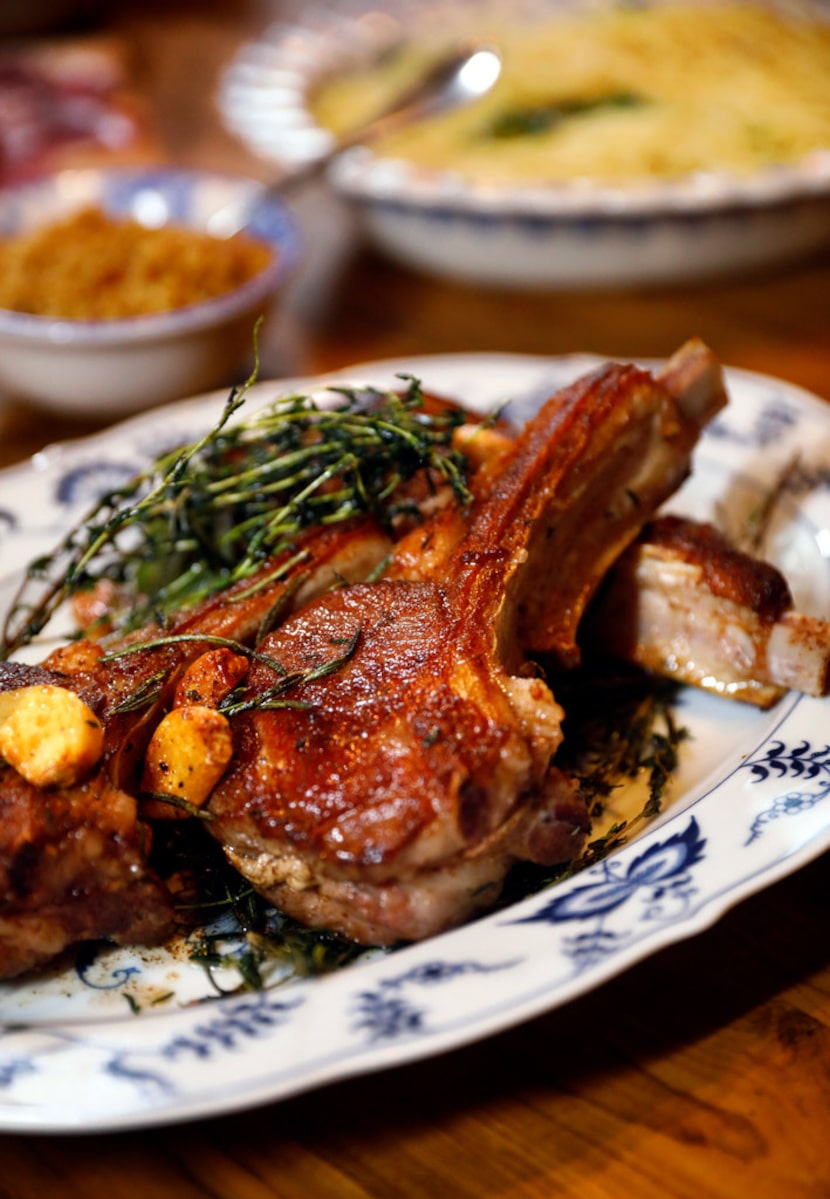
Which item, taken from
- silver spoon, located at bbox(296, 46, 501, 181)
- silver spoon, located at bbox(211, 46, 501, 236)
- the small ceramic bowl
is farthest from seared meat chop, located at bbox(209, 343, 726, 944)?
silver spoon, located at bbox(296, 46, 501, 181)

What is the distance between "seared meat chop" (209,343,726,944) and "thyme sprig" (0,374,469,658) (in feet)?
0.70

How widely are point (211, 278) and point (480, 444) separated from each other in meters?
1.57

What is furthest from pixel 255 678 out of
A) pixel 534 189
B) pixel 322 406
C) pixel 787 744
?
pixel 534 189

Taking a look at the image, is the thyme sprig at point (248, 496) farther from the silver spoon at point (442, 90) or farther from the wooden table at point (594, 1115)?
the silver spoon at point (442, 90)

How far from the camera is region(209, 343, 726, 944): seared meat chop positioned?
165 cm

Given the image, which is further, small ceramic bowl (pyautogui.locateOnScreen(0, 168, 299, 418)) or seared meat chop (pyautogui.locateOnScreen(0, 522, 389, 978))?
small ceramic bowl (pyautogui.locateOnScreen(0, 168, 299, 418))

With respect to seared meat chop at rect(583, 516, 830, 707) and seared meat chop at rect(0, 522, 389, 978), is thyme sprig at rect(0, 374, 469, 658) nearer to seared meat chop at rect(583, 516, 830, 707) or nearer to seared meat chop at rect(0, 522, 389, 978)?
seared meat chop at rect(0, 522, 389, 978)

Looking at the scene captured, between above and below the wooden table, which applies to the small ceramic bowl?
above

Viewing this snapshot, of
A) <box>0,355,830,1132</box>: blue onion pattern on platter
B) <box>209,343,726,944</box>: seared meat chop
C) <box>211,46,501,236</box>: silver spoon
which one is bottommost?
<box>0,355,830,1132</box>: blue onion pattern on platter

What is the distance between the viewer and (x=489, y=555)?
6.48 ft

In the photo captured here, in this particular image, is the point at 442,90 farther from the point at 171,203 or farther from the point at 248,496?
the point at 248,496

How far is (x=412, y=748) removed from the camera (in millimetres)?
1683

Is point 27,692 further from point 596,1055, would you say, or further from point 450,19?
point 450,19

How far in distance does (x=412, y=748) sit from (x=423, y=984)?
32 cm
